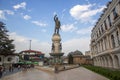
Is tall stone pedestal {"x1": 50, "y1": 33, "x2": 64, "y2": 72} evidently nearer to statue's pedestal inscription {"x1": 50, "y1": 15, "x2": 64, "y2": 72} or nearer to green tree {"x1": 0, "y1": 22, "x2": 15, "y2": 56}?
statue's pedestal inscription {"x1": 50, "y1": 15, "x2": 64, "y2": 72}

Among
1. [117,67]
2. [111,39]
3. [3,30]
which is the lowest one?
[117,67]

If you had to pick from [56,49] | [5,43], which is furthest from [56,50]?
[5,43]

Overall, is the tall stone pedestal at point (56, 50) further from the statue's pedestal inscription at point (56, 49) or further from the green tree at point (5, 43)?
the green tree at point (5, 43)

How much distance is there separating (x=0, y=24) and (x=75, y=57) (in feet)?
140

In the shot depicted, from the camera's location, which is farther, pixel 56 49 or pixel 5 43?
pixel 5 43

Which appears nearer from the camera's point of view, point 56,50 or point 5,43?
point 56,50

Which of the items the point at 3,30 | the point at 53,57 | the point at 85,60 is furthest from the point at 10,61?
the point at 85,60

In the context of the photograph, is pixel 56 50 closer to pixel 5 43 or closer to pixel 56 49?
pixel 56 49

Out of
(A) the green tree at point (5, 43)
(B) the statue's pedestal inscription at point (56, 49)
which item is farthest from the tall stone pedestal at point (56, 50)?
(A) the green tree at point (5, 43)

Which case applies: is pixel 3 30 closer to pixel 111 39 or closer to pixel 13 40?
pixel 13 40

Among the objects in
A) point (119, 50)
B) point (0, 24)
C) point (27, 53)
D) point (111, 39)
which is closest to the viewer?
point (119, 50)

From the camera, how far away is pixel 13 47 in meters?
44.9

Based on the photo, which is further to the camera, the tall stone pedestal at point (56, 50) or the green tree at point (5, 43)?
the green tree at point (5, 43)

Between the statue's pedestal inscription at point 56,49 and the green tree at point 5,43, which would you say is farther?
the green tree at point 5,43
